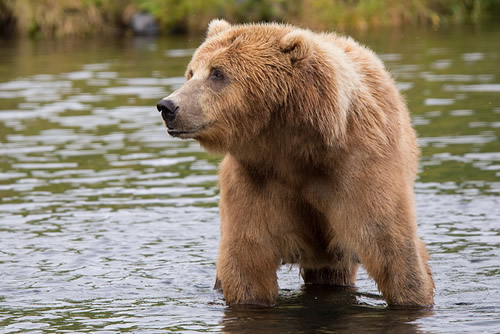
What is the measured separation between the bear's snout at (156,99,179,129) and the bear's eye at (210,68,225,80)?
0.36 m

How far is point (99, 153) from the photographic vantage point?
12.8 meters

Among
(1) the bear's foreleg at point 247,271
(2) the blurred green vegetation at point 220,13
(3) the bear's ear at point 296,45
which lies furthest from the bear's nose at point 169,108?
(2) the blurred green vegetation at point 220,13

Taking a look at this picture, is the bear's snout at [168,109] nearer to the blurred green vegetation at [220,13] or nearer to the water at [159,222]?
the water at [159,222]

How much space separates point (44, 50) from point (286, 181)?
2288cm

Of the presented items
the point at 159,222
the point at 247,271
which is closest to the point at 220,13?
the point at 159,222

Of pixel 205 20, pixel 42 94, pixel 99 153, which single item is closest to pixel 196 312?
pixel 99 153

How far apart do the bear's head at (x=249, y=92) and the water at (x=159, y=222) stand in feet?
4.27

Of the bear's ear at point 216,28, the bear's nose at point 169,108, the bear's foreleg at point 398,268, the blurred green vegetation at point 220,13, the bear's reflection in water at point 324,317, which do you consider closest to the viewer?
the bear's nose at point 169,108

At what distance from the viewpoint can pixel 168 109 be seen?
5.75m

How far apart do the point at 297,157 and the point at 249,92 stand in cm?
49

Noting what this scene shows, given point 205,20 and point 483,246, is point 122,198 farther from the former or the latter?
point 205,20

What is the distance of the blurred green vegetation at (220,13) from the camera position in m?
31.0

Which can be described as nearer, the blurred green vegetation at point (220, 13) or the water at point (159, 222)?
the water at point (159, 222)

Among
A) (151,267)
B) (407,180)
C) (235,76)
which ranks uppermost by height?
(235,76)
